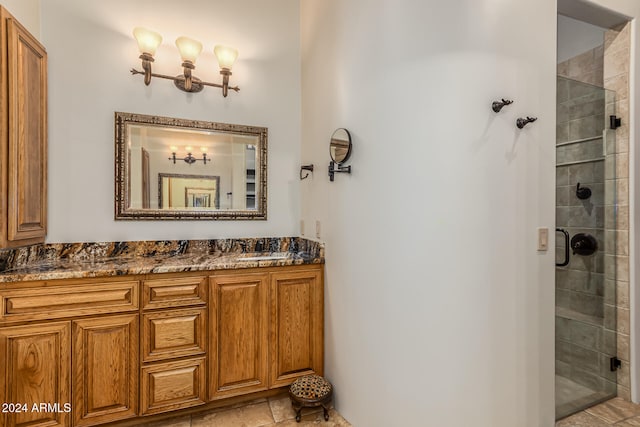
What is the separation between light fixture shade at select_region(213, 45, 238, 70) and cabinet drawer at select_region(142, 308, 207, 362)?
1.82 meters

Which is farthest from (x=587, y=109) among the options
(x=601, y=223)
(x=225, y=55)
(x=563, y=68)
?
(x=225, y=55)

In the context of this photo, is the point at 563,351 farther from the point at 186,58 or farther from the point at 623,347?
the point at 186,58

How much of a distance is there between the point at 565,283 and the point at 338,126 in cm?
188

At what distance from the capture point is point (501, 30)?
4.78ft

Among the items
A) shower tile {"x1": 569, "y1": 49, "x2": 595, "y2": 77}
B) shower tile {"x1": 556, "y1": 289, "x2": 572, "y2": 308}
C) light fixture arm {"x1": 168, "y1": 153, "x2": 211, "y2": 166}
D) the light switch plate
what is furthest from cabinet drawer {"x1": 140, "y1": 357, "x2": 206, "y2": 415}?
shower tile {"x1": 569, "y1": 49, "x2": 595, "y2": 77}

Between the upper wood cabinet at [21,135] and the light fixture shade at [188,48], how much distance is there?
0.82 metres

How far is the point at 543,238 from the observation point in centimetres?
158

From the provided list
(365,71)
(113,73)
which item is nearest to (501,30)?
(365,71)

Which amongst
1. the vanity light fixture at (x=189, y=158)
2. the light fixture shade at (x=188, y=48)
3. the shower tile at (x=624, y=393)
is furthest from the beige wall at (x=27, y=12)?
the shower tile at (x=624, y=393)

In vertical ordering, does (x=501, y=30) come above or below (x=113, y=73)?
below

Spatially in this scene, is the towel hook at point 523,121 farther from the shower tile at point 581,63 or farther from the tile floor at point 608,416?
the tile floor at point 608,416

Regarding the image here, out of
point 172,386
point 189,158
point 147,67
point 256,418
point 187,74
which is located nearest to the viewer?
point 172,386

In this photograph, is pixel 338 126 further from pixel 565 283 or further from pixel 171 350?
pixel 565 283

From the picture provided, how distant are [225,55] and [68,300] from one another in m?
1.93
